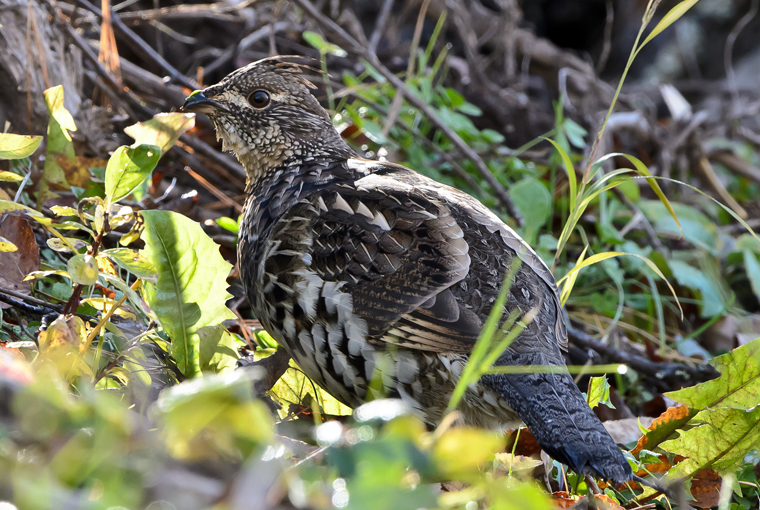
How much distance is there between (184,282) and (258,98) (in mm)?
1142

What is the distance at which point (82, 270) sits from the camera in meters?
1.83

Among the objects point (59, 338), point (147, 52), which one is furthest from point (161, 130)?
point (147, 52)

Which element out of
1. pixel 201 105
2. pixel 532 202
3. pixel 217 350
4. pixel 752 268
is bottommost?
pixel 752 268

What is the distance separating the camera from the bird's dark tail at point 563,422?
1.87 m

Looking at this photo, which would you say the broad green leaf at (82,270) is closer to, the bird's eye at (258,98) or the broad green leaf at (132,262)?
the broad green leaf at (132,262)

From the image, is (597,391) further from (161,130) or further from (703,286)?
(703,286)

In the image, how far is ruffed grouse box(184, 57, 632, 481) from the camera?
7.10ft

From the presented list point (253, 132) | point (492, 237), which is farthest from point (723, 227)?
point (253, 132)

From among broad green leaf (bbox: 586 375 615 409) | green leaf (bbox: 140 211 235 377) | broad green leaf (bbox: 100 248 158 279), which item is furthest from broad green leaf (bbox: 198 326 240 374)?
broad green leaf (bbox: 586 375 615 409)

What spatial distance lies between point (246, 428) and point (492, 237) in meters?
1.60

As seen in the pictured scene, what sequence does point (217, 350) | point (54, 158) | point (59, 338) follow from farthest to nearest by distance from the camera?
point (54, 158) → point (217, 350) → point (59, 338)

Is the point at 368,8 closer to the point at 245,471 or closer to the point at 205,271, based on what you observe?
the point at 205,271

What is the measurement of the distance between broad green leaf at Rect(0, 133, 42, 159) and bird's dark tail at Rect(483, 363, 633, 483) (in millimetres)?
1654

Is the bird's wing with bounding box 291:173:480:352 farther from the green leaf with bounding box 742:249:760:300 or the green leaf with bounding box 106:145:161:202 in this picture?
the green leaf with bounding box 742:249:760:300
